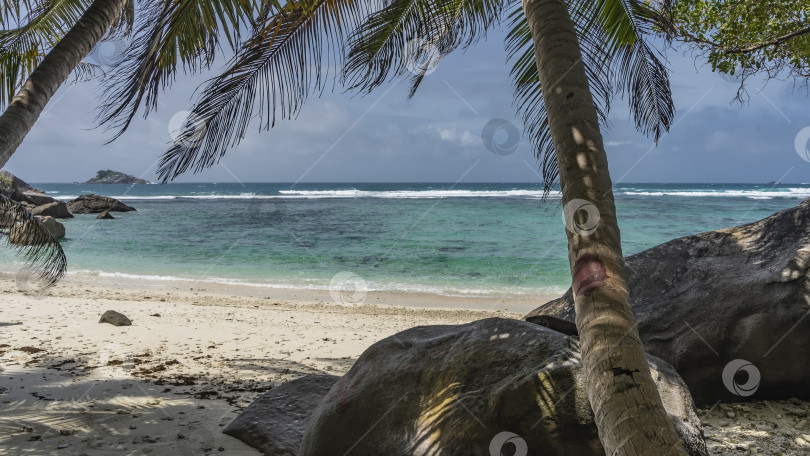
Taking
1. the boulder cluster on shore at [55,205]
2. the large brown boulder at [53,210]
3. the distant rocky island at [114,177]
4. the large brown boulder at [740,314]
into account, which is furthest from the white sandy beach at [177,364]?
the distant rocky island at [114,177]

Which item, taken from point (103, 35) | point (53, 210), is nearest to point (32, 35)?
point (103, 35)

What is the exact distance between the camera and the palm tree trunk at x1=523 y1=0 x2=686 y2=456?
1.38 metres

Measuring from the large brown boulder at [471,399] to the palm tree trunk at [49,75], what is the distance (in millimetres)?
2650

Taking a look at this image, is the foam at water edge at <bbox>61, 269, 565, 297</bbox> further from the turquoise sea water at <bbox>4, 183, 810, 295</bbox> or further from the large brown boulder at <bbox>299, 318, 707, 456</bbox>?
the large brown boulder at <bbox>299, 318, 707, 456</bbox>

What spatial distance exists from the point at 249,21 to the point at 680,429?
400 cm

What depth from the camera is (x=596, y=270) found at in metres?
1.59

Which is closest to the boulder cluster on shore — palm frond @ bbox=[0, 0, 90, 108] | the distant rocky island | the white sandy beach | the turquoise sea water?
the turquoise sea water

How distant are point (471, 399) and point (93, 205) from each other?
1624 inches

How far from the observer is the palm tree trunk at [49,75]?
3.38 m

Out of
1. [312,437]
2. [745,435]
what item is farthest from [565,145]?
[745,435]

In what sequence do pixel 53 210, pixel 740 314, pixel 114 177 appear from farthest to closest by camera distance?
pixel 114 177
pixel 53 210
pixel 740 314

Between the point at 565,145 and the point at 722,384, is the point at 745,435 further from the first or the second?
the point at 565,145

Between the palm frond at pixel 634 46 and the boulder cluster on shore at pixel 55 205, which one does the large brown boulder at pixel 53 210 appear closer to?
the boulder cluster on shore at pixel 55 205

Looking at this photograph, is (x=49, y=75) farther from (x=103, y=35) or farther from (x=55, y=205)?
(x=55, y=205)
